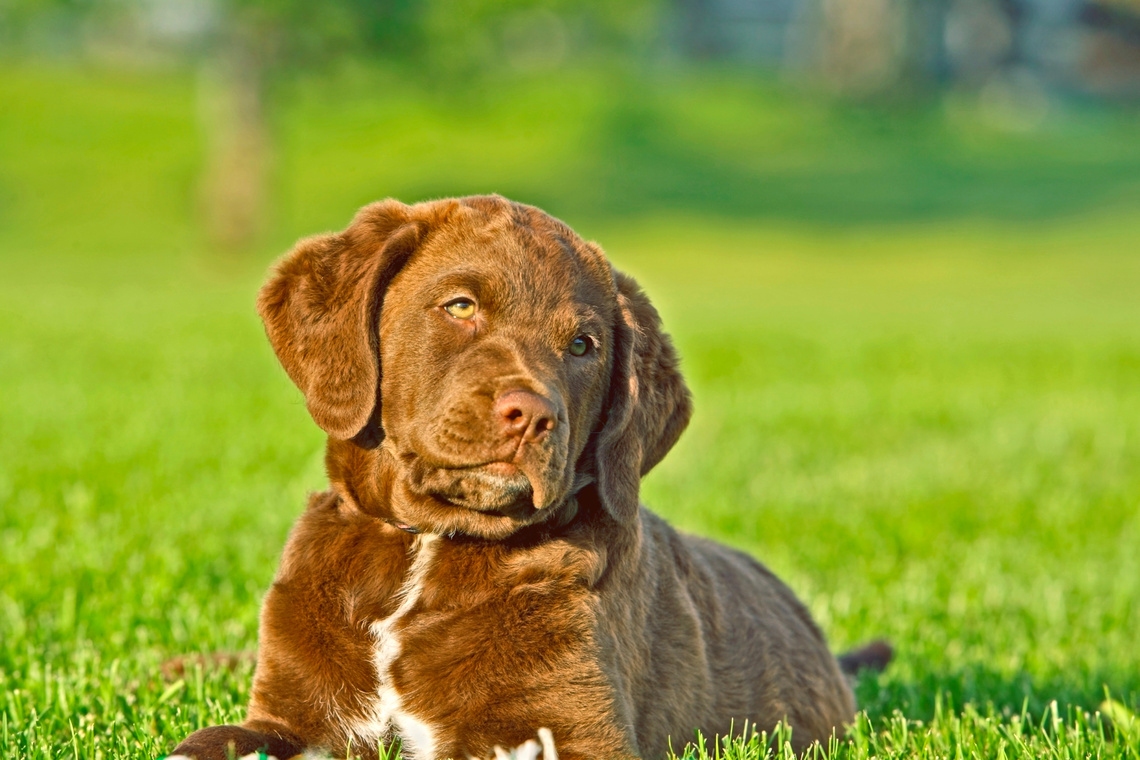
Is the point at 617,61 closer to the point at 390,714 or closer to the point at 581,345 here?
the point at 581,345

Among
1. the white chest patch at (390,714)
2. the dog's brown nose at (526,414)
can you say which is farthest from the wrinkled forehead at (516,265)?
the white chest patch at (390,714)

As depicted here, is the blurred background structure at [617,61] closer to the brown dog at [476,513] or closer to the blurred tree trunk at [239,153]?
the blurred tree trunk at [239,153]

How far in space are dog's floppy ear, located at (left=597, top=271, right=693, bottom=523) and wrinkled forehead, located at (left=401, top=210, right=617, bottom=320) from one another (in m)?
0.11

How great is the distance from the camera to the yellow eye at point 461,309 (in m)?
3.69

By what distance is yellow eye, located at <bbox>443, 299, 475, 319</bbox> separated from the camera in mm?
3688

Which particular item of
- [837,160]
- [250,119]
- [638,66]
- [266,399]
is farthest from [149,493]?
[638,66]

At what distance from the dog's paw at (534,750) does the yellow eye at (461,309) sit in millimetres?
1104

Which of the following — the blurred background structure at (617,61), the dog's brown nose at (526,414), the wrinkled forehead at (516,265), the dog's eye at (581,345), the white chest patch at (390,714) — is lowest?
the white chest patch at (390,714)

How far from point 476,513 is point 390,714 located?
21.7 inches

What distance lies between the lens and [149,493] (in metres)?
7.43

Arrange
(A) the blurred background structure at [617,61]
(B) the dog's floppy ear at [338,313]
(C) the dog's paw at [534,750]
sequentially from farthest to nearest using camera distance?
1. (A) the blurred background structure at [617,61]
2. (B) the dog's floppy ear at [338,313]
3. (C) the dog's paw at [534,750]

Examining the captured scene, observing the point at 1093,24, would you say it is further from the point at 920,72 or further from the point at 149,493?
the point at 149,493

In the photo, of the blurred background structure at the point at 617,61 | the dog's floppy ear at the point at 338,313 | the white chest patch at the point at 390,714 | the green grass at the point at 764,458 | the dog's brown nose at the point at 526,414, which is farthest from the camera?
the blurred background structure at the point at 617,61

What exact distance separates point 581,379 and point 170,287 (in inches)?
940
